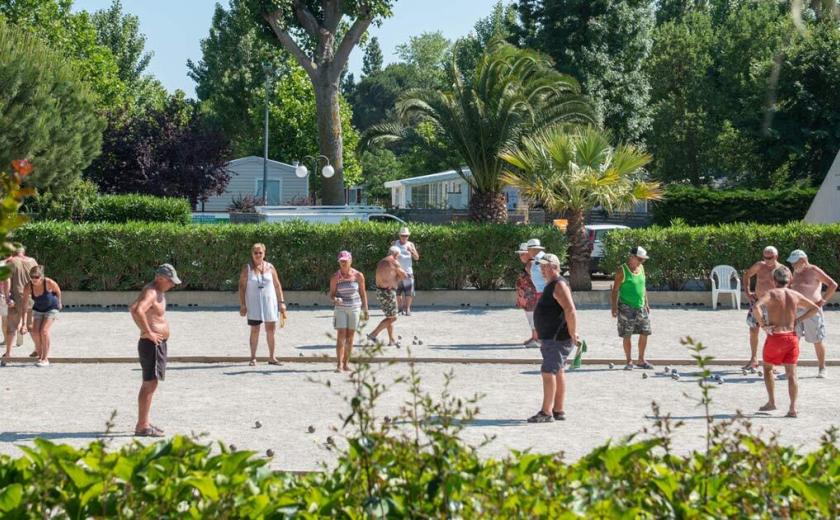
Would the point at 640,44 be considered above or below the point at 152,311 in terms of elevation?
above

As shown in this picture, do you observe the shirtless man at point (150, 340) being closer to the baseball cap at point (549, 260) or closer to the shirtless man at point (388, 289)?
the baseball cap at point (549, 260)

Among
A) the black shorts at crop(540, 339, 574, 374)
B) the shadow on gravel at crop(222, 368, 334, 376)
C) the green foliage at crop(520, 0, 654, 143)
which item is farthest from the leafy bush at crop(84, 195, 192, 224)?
the black shorts at crop(540, 339, 574, 374)

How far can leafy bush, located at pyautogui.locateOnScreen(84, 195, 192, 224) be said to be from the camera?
36.4m

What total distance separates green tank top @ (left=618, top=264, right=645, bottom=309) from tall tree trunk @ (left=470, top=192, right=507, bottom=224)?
1316 centimetres

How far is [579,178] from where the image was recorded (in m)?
24.9

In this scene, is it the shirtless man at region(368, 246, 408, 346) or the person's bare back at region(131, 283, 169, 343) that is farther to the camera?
the shirtless man at region(368, 246, 408, 346)

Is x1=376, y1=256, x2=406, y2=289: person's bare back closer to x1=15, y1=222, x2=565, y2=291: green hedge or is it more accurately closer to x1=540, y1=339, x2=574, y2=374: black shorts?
x1=540, y1=339, x2=574, y2=374: black shorts

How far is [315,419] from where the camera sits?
11.9 metres

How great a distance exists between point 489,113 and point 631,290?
13900 millimetres

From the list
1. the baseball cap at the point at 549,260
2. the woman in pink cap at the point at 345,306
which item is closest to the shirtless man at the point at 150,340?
the baseball cap at the point at 549,260

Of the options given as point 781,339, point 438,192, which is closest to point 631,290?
point 781,339

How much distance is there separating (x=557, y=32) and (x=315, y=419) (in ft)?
130

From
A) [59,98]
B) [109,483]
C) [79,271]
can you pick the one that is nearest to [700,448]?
[109,483]

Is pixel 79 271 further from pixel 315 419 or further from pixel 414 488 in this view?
pixel 414 488
